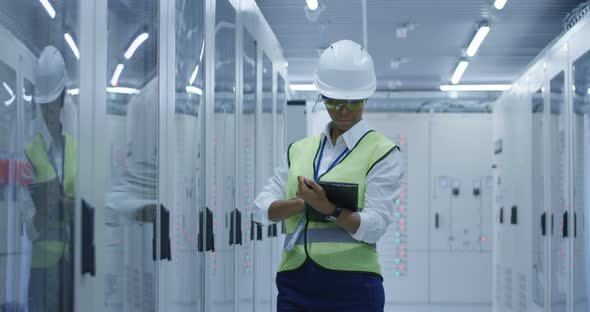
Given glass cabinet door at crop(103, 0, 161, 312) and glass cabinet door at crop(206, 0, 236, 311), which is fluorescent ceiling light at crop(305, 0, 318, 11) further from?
glass cabinet door at crop(103, 0, 161, 312)

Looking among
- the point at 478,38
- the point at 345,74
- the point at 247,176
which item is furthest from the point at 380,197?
the point at 478,38

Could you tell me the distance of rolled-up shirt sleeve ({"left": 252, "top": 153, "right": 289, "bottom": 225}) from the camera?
108 inches

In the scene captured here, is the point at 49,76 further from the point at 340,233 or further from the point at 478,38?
the point at 478,38

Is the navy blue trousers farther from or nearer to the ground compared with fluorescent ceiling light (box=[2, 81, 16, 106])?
nearer to the ground

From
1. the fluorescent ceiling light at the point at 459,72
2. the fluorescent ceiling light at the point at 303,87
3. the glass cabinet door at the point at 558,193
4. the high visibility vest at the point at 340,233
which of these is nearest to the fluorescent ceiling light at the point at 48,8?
the high visibility vest at the point at 340,233

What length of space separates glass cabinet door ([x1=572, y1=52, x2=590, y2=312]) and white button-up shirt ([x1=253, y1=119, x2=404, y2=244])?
98.1 inches

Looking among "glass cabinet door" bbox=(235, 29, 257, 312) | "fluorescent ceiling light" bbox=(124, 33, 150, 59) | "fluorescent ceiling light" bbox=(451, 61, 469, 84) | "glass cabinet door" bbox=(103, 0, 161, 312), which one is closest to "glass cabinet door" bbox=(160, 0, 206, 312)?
"glass cabinet door" bbox=(103, 0, 161, 312)

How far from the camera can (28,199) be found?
2049mm

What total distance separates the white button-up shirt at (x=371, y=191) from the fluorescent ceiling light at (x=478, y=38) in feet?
21.5

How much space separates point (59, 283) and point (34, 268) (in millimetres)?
154

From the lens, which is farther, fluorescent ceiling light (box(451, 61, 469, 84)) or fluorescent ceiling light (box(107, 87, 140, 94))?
fluorescent ceiling light (box(451, 61, 469, 84))

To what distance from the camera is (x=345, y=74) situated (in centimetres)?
282

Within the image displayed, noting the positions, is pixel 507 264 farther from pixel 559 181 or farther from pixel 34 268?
pixel 34 268

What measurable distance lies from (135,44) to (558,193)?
3.77 m
